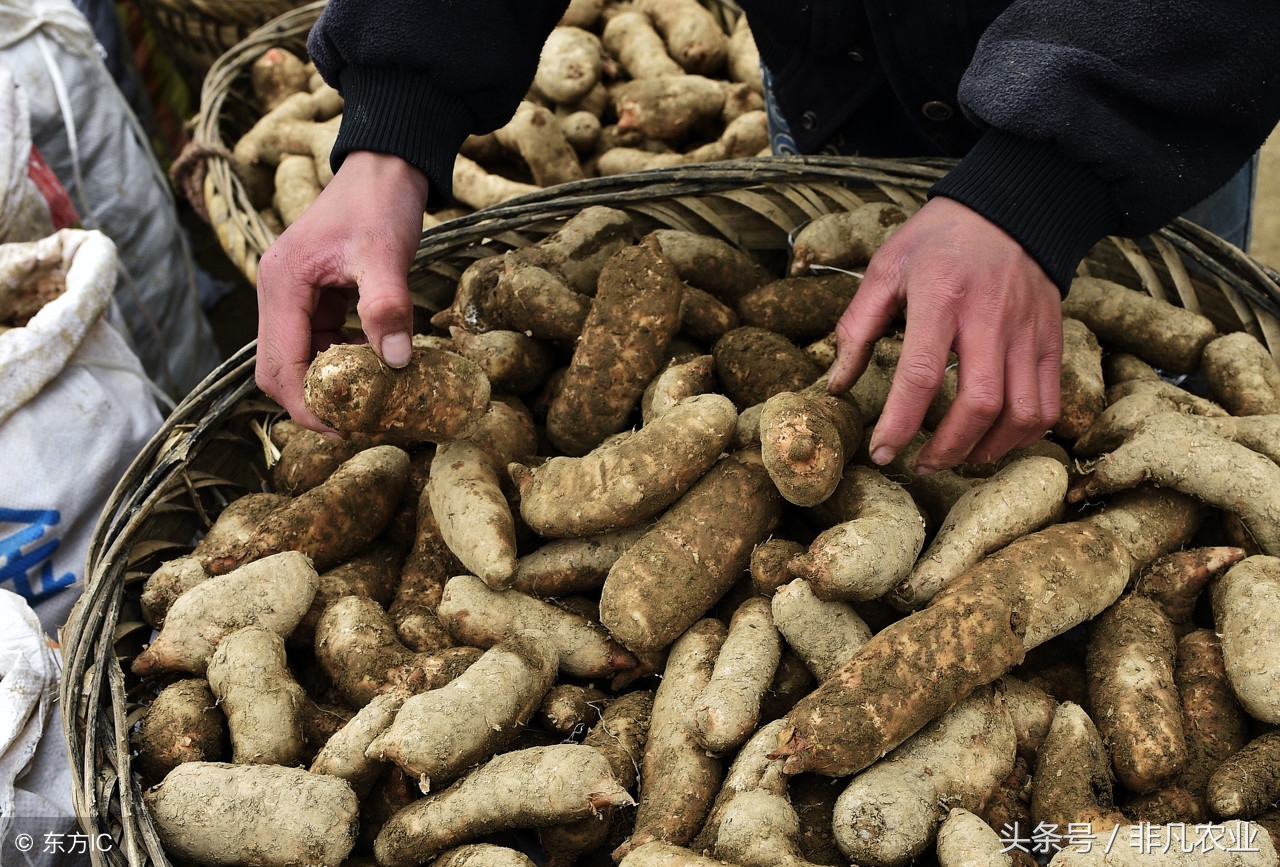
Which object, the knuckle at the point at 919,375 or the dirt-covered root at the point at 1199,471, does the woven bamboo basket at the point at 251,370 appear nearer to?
the dirt-covered root at the point at 1199,471

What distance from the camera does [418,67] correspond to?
6.18ft

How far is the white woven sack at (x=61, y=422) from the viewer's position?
7.10ft

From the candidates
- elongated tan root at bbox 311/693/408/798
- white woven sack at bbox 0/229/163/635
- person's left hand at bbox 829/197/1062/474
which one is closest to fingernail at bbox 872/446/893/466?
person's left hand at bbox 829/197/1062/474

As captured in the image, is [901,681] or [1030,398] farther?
[1030,398]

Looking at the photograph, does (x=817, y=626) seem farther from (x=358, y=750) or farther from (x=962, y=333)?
(x=358, y=750)

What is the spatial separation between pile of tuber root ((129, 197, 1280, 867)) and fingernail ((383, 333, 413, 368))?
0.04 m

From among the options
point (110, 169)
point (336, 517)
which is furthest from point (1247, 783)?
point (110, 169)

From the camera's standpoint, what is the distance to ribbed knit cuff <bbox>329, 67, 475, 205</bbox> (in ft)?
6.08

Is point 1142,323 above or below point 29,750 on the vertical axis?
above

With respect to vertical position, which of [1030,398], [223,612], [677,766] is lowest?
[677,766]

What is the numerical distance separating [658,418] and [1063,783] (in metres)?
0.87

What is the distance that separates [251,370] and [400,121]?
2.17ft

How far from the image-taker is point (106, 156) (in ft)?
10.8

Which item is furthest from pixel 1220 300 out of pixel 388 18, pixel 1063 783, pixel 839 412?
pixel 388 18
